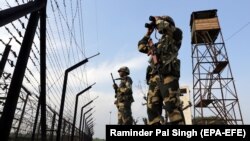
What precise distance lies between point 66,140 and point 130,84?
321 centimetres

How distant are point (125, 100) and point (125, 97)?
0.09 metres

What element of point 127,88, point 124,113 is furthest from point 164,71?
point 124,113

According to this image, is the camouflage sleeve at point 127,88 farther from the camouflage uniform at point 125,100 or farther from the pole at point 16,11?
the pole at point 16,11

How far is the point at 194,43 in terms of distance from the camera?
2656 centimetres

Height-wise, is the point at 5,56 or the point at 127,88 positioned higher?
the point at 127,88

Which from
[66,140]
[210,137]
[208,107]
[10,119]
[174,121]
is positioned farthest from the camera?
[208,107]

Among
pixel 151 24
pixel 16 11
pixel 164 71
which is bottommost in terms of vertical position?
pixel 16 11

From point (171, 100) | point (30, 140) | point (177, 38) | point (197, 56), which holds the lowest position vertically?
point (30, 140)

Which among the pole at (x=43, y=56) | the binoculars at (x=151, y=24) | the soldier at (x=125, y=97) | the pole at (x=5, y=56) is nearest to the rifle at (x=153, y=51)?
the binoculars at (x=151, y=24)

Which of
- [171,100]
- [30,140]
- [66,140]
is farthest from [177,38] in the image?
[66,140]

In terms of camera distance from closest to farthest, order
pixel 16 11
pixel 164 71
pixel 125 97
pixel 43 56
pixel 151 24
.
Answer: pixel 16 11 → pixel 43 56 → pixel 164 71 → pixel 151 24 → pixel 125 97

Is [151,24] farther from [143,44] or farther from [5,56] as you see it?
[5,56]

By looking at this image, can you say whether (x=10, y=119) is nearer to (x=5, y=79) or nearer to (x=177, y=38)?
(x=5, y=79)

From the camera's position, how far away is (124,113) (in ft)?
31.2
